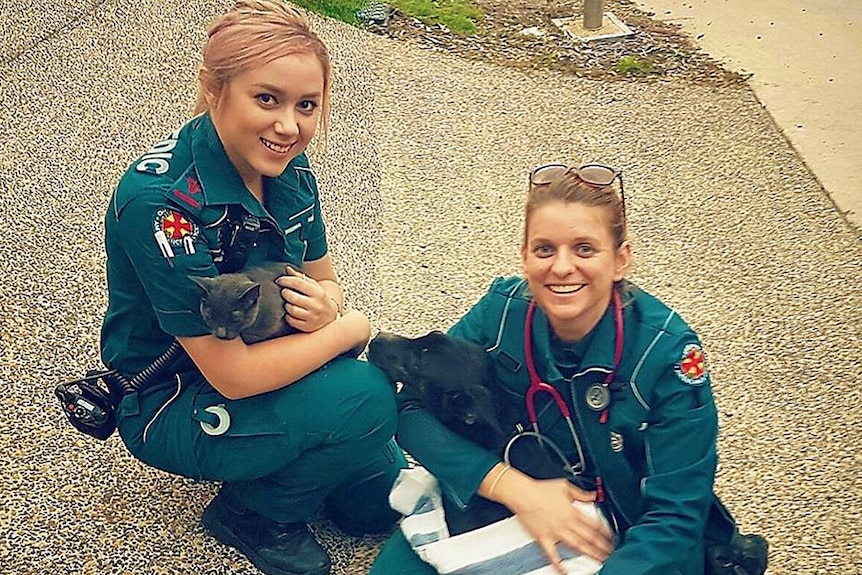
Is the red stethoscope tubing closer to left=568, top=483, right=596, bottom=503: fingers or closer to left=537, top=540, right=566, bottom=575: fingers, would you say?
left=568, top=483, right=596, bottom=503: fingers

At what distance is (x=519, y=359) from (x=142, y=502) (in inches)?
44.8

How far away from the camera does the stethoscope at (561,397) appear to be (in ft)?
7.40

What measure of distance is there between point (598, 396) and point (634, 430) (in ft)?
0.32

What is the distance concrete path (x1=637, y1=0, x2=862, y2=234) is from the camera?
5.26 m

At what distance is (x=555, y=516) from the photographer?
2.26m

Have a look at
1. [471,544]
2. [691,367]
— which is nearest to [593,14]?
[691,367]

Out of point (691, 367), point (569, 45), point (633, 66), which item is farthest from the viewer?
point (569, 45)

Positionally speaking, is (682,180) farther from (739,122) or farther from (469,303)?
(469,303)

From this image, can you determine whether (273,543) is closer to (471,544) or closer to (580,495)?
(471,544)

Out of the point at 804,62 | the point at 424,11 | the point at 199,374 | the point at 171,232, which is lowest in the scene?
the point at 424,11

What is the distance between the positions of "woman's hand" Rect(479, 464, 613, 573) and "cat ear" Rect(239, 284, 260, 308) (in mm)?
637

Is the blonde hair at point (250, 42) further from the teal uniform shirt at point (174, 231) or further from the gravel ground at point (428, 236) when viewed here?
the gravel ground at point (428, 236)

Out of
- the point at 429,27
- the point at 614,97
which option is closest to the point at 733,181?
the point at 614,97

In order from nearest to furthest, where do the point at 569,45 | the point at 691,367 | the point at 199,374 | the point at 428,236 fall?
1. the point at 691,367
2. the point at 199,374
3. the point at 428,236
4. the point at 569,45
